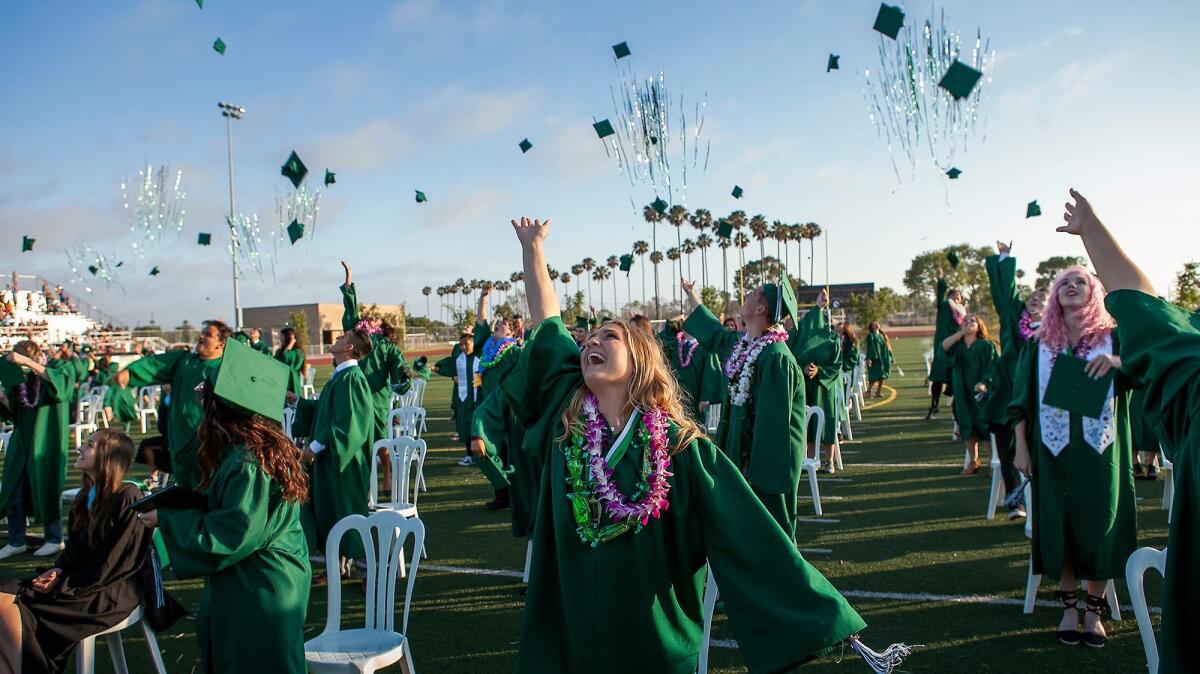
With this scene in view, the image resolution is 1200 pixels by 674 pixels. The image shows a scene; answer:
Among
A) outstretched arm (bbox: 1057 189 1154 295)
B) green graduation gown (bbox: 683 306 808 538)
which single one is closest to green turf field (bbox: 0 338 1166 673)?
green graduation gown (bbox: 683 306 808 538)

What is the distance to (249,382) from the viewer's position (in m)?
3.24

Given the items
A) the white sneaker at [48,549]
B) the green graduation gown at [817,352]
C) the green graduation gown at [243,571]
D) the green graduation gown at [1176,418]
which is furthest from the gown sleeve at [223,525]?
the green graduation gown at [817,352]

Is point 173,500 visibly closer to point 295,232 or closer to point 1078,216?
point 1078,216

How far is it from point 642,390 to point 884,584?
4.09 m

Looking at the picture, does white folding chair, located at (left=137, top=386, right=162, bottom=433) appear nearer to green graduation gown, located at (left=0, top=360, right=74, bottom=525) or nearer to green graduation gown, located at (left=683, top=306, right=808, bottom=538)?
green graduation gown, located at (left=0, top=360, right=74, bottom=525)

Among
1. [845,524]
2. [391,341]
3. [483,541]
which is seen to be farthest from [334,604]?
[391,341]

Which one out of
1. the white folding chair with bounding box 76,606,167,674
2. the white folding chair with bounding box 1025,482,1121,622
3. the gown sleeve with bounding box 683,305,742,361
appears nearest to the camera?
the white folding chair with bounding box 76,606,167,674

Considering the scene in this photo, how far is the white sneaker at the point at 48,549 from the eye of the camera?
7393mm

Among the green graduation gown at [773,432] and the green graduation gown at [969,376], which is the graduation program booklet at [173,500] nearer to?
the green graduation gown at [773,432]

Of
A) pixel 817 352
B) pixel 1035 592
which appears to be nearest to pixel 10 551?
pixel 817 352

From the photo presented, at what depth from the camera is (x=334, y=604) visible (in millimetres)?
3840

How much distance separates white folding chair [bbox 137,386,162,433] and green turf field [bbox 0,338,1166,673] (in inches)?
438

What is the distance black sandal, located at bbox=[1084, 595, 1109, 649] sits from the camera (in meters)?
4.51

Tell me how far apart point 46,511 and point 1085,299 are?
8.91 metres
